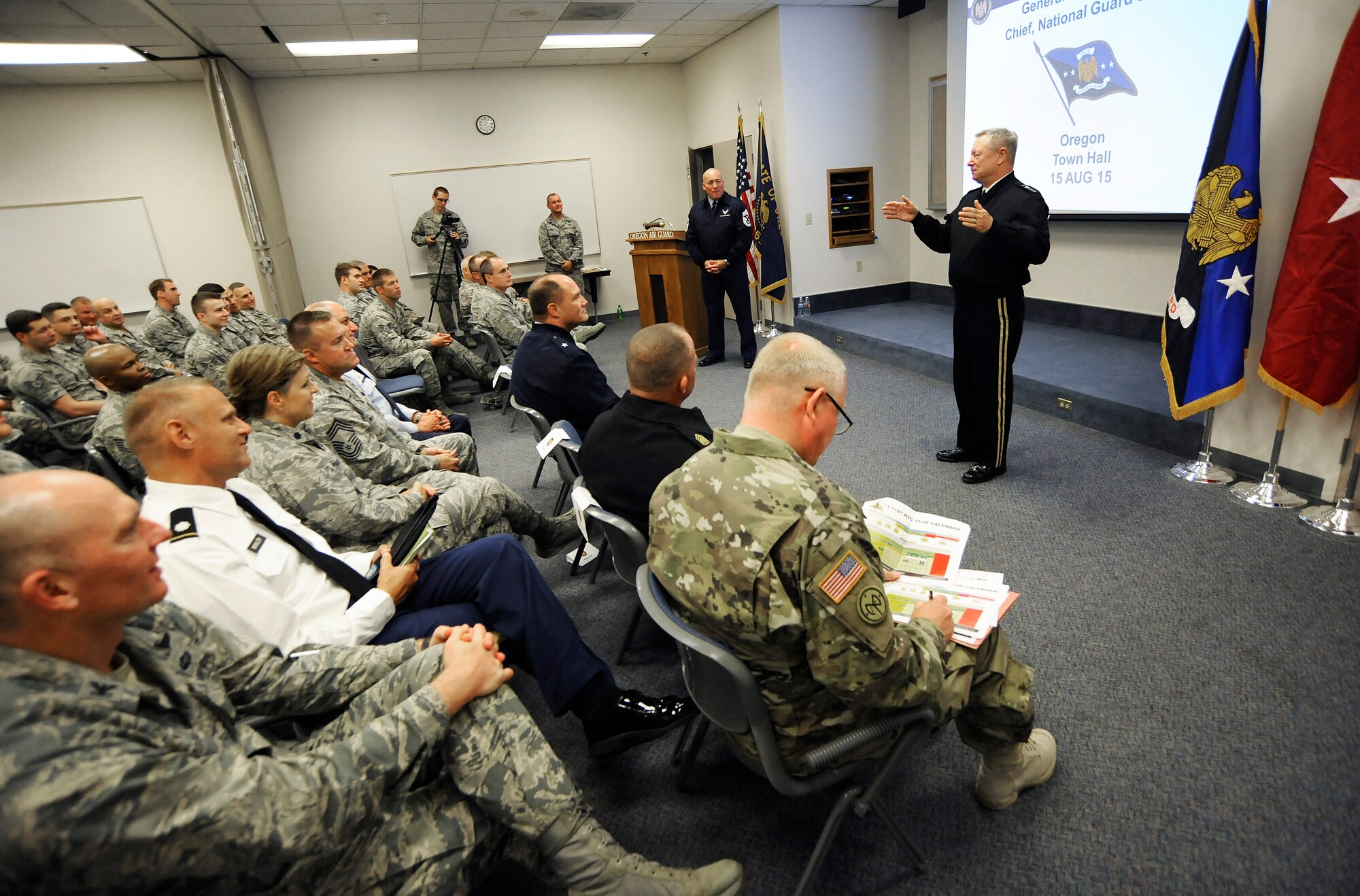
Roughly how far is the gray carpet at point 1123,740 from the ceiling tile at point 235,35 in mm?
5484

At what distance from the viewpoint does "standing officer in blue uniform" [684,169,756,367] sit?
20.0ft

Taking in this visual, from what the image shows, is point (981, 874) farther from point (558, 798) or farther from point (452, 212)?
point (452, 212)

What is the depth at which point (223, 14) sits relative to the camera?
514 centimetres

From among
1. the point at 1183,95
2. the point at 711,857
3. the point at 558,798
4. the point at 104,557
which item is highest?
the point at 1183,95

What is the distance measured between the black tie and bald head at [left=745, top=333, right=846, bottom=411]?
1134 mm

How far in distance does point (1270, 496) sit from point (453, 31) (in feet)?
22.3

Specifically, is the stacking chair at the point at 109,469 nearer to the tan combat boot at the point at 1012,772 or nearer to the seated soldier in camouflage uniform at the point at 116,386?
the seated soldier in camouflage uniform at the point at 116,386

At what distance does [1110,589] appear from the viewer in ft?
8.07

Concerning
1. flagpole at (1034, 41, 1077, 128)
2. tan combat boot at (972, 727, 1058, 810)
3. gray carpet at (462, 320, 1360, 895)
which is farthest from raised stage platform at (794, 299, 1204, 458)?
tan combat boot at (972, 727, 1058, 810)

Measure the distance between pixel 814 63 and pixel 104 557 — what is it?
22.8ft

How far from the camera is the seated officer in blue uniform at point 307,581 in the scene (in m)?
1.53

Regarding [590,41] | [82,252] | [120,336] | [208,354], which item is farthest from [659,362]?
[82,252]

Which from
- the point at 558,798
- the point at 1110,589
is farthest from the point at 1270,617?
the point at 558,798

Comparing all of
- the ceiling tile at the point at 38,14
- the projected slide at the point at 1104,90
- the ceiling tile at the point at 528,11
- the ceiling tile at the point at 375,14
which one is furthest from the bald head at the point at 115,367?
the projected slide at the point at 1104,90
